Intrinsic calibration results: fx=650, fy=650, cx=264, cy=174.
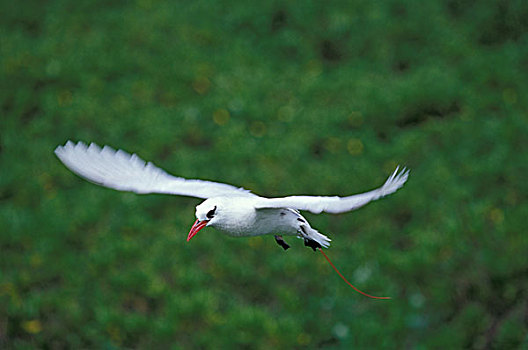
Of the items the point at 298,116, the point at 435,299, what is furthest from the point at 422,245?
the point at 298,116

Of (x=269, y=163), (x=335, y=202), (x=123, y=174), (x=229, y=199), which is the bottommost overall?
(x=269, y=163)

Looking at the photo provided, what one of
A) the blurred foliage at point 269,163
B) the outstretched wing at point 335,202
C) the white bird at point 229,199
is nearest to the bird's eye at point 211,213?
the white bird at point 229,199

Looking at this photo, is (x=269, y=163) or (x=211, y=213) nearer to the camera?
(x=211, y=213)

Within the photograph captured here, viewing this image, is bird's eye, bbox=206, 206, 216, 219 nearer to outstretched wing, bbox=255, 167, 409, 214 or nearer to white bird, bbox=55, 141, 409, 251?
white bird, bbox=55, 141, 409, 251

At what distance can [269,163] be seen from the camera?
485 cm

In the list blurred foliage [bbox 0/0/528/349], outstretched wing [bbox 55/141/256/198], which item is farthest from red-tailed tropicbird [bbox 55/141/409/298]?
blurred foliage [bbox 0/0/528/349]

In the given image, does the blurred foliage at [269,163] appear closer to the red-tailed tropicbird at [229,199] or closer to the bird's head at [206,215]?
the red-tailed tropicbird at [229,199]

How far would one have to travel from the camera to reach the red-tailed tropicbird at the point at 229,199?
188cm

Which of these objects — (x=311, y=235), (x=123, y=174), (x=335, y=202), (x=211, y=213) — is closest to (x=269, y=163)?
(x=123, y=174)

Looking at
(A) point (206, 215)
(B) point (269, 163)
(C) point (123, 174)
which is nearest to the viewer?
(A) point (206, 215)

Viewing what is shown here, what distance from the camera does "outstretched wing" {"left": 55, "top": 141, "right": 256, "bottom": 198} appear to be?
232cm

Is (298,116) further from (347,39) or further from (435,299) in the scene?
(435,299)

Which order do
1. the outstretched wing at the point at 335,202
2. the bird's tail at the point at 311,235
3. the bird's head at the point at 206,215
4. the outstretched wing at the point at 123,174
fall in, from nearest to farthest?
1. the outstretched wing at the point at 335,202
2. the bird's head at the point at 206,215
3. the bird's tail at the point at 311,235
4. the outstretched wing at the point at 123,174

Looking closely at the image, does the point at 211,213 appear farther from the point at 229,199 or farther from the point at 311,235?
the point at 311,235
